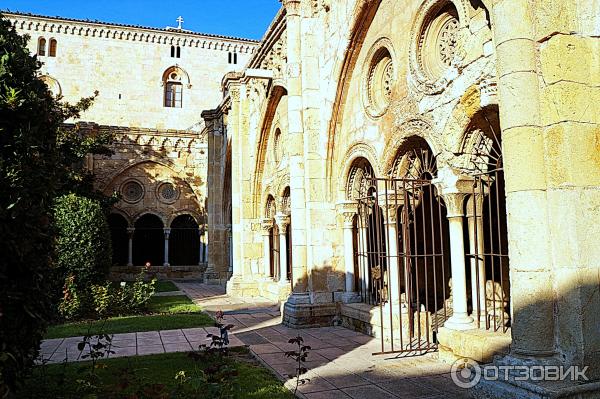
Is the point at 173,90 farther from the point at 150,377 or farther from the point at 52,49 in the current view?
the point at 150,377

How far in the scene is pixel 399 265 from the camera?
748 cm

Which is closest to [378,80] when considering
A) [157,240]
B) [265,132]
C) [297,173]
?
[297,173]

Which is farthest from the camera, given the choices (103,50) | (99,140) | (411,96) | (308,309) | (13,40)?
(103,50)

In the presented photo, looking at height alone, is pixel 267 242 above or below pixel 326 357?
above

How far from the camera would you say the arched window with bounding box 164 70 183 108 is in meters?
27.7

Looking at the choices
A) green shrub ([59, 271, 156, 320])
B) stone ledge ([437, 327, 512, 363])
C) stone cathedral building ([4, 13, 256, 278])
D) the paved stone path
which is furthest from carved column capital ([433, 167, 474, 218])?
stone cathedral building ([4, 13, 256, 278])

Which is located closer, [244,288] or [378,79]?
[378,79]

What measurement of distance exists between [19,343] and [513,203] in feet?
14.1

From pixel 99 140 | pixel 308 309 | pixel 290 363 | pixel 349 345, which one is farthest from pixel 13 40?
pixel 99 140

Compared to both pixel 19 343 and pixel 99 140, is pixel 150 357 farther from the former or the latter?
pixel 99 140

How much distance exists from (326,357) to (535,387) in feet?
10.8

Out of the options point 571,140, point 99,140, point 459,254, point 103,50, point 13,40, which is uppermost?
point 103,50

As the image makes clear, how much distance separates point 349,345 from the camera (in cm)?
723

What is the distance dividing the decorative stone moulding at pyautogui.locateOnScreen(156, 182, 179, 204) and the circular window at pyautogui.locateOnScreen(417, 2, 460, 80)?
17.7 metres
